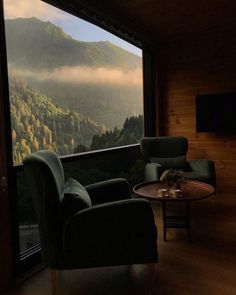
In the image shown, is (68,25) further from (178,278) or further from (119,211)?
(178,278)

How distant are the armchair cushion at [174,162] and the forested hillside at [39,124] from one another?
1.21 m

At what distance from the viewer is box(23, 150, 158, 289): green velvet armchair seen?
6.07 ft

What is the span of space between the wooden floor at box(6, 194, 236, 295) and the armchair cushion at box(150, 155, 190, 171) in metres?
1.29

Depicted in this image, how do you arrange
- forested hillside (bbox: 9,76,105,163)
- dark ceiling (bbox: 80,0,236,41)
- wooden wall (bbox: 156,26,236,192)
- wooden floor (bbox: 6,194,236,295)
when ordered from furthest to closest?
wooden wall (bbox: 156,26,236,192), dark ceiling (bbox: 80,0,236,41), forested hillside (bbox: 9,76,105,163), wooden floor (bbox: 6,194,236,295)

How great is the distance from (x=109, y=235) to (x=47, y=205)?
455 millimetres

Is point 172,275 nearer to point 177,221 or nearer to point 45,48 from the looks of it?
point 177,221

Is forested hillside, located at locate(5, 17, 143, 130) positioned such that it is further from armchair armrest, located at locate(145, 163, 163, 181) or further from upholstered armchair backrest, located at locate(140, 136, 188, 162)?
armchair armrest, located at locate(145, 163, 163, 181)

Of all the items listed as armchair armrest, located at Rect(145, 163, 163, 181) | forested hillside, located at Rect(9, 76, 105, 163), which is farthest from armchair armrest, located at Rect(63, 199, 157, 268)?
armchair armrest, located at Rect(145, 163, 163, 181)

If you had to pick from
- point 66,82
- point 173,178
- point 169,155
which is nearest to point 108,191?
point 173,178

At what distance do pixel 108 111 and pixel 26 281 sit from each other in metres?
2.53

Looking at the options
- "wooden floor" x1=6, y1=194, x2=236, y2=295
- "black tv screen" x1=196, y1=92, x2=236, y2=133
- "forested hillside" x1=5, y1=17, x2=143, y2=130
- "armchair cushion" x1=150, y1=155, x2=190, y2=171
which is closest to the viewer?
"wooden floor" x1=6, y1=194, x2=236, y2=295

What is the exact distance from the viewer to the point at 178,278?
215 centimetres

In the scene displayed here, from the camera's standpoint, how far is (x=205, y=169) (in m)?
3.79

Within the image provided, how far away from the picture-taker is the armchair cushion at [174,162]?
405 cm
